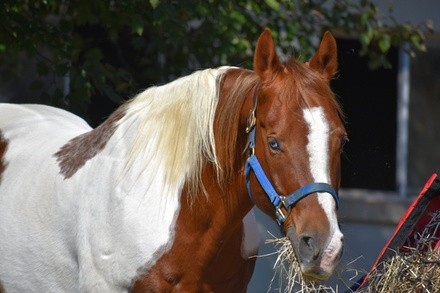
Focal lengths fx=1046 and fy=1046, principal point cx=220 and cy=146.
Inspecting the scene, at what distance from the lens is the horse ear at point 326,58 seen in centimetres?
387

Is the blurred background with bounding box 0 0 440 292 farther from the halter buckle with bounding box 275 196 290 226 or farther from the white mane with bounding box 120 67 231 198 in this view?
the halter buckle with bounding box 275 196 290 226

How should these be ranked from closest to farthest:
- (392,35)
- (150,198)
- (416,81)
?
(150,198), (392,35), (416,81)

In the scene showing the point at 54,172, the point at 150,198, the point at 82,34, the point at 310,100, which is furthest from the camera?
the point at 82,34

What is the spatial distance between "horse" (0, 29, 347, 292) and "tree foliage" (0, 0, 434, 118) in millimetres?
1681

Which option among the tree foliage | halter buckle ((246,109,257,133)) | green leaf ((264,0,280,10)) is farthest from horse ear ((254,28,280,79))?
green leaf ((264,0,280,10))

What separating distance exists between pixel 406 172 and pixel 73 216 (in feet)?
14.3

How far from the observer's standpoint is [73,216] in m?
4.12

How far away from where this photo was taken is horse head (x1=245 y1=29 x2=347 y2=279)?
11.3 ft

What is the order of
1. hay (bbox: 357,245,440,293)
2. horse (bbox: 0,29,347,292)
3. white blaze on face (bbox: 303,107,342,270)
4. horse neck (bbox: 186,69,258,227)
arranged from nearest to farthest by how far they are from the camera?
white blaze on face (bbox: 303,107,342,270), horse (bbox: 0,29,347,292), horse neck (bbox: 186,69,258,227), hay (bbox: 357,245,440,293)

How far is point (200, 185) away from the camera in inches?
153

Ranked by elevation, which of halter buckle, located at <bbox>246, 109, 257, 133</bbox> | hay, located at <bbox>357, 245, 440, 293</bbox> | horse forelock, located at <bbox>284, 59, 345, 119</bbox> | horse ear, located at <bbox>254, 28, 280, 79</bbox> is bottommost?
hay, located at <bbox>357, 245, 440, 293</bbox>

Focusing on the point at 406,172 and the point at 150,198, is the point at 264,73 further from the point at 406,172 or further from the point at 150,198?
the point at 406,172

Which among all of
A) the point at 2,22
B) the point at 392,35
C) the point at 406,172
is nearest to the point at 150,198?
the point at 2,22

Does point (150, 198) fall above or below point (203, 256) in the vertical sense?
above
